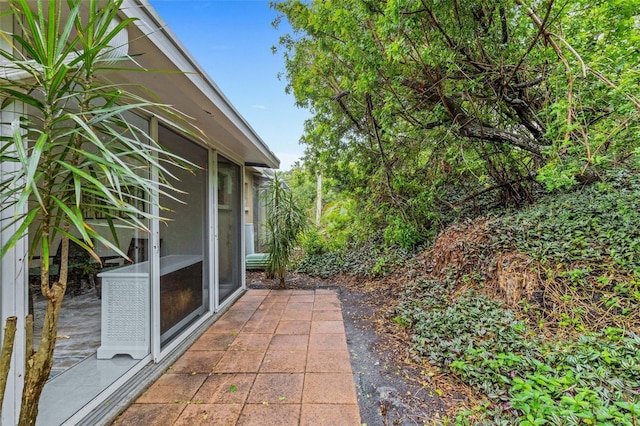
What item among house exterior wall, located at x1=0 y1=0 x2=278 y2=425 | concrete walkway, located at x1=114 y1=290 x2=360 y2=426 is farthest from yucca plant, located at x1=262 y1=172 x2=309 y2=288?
concrete walkway, located at x1=114 y1=290 x2=360 y2=426

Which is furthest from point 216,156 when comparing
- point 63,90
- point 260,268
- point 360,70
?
point 260,268

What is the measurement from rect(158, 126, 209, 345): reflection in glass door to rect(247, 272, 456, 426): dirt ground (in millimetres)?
1851

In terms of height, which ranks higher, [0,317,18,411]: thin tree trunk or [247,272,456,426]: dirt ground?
[0,317,18,411]: thin tree trunk

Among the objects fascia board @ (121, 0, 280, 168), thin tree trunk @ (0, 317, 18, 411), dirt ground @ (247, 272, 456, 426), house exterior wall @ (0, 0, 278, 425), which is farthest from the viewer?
dirt ground @ (247, 272, 456, 426)

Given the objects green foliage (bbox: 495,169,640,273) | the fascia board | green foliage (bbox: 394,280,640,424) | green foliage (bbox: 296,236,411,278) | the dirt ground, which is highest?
the fascia board

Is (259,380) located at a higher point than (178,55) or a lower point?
lower

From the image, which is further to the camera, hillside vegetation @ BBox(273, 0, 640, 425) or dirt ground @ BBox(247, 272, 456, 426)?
hillside vegetation @ BBox(273, 0, 640, 425)

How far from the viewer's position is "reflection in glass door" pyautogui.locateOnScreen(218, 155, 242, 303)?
4.41 metres

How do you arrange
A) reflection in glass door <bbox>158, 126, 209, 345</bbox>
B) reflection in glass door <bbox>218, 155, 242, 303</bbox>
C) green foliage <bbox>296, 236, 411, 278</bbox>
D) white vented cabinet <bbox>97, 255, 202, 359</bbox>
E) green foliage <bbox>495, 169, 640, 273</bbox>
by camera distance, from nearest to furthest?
white vented cabinet <bbox>97, 255, 202, 359</bbox>, reflection in glass door <bbox>158, 126, 209, 345</bbox>, green foliage <bbox>495, 169, 640, 273</bbox>, reflection in glass door <bbox>218, 155, 242, 303</bbox>, green foliage <bbox>296, 236, 411, 278</bbox>

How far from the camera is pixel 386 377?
247 cm

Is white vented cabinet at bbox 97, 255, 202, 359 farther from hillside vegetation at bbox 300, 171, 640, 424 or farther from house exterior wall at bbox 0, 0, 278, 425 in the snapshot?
hillside vegetation at bbox 300, 171, 640, 424

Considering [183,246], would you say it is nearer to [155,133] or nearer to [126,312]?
[126,312]

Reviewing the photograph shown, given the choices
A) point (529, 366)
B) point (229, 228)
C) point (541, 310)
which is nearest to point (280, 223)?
point (229, 228)

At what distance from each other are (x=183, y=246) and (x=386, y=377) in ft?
8.05
